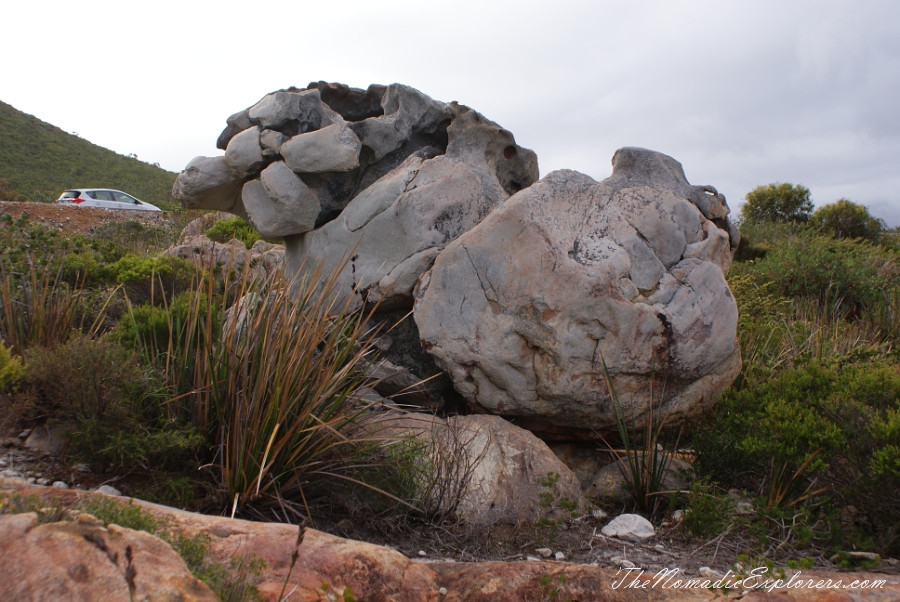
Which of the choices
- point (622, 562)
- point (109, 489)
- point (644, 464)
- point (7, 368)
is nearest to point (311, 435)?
point (109, 489)

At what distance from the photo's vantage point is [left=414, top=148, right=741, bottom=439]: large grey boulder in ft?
15.4

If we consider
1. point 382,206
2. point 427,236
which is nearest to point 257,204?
point 382,206

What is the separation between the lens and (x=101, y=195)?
23.1 m

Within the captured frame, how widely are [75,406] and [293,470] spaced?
3.98ft

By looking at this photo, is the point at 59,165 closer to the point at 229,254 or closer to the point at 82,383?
the point at 229,254

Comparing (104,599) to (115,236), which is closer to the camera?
(104,599)

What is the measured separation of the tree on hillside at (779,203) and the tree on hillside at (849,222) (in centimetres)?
123

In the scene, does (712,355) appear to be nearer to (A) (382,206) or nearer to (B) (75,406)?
(A) (382,206)

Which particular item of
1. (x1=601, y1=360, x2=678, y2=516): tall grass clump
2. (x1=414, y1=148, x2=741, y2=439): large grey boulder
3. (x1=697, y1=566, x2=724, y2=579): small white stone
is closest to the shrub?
(x1=414, y1=148, x2=741, y2=439): large grey boulder

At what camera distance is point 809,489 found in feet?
14.5

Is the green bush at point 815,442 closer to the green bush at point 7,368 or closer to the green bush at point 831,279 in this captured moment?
the green bush at point 7,368

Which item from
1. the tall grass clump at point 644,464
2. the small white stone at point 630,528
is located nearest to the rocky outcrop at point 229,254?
the tall grass clump at point 644,464

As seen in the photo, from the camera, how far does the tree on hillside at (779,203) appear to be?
20.6 metres

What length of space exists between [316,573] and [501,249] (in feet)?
9.34
